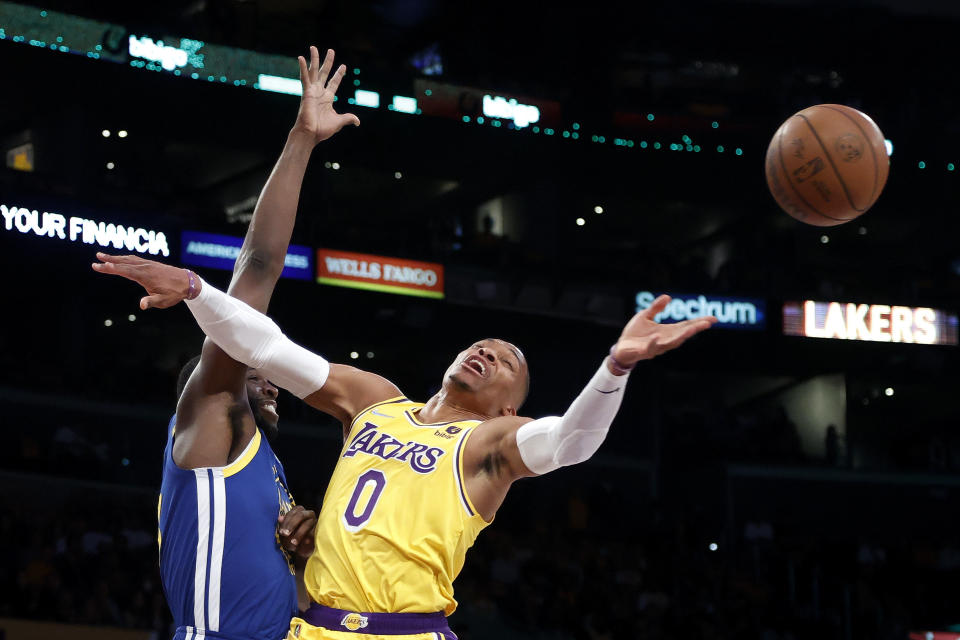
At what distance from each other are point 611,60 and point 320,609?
24955 mm

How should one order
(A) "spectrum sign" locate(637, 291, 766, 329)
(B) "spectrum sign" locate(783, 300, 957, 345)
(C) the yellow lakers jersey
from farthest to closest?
1. (B) "spectrum sign" locate(783, 300, 957, 345)
2. (A) "spectrum sign" locate(637, 291, 766, 329)
3. (C) the yellow lakers jersey

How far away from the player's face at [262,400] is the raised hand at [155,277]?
0.75m

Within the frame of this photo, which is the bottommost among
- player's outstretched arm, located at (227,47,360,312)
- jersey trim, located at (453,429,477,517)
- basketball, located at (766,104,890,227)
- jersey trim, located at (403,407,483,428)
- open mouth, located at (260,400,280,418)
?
jersey trim, located at (453,429,477,517)

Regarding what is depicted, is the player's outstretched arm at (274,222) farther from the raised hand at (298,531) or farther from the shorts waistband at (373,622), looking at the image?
the shorts waistband at (373,622)

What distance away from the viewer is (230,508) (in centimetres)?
418

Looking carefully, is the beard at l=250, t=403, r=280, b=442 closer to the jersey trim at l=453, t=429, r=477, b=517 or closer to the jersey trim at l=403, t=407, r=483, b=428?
the jersey trim at l=403, t=407, r=483, b=428

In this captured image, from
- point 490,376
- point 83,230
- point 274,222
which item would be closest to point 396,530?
point 490,376

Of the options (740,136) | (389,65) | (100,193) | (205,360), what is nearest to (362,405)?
(205,360)

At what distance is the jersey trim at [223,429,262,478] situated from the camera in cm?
422

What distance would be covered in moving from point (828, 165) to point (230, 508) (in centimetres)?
378

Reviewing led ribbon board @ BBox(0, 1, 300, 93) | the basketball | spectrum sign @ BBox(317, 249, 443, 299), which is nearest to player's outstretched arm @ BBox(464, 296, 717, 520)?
the basketball

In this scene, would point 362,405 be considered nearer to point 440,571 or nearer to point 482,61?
point 440,571

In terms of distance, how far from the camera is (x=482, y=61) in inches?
1037

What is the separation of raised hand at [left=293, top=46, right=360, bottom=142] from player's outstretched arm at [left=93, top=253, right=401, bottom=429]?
2.66 feet
